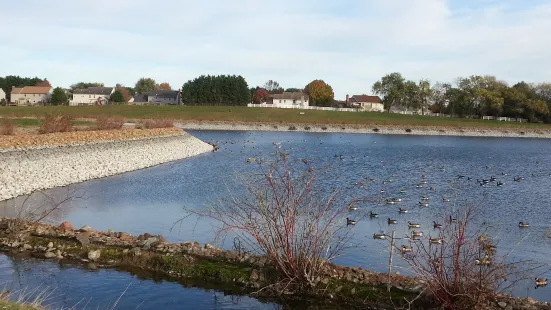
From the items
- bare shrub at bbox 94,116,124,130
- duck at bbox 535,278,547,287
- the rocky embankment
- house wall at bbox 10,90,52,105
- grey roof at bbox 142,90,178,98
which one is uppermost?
grey roof at bbox 142,90,178,98

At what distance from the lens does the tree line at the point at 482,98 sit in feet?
443

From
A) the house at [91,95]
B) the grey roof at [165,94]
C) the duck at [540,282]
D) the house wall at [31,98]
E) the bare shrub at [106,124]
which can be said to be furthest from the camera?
the grey roof at [165,94]

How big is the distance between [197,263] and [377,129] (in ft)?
335

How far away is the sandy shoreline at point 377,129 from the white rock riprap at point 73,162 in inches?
2322

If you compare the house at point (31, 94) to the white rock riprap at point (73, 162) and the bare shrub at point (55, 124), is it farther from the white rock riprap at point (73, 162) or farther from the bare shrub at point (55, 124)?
the bare shrub at point (55, 124)

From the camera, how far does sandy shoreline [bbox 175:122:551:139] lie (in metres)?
111

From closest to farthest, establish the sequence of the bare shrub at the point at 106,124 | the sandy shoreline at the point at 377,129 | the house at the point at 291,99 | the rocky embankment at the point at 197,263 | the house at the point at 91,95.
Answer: the rocky embankment at the point at 197,263 → the bare shrub at the point at 106,124 → the sandy shoreline at the point at 377,129 → the house at the point at 91,95 → the house at the point at 291,99

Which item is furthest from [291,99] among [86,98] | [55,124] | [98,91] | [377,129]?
[55,124]

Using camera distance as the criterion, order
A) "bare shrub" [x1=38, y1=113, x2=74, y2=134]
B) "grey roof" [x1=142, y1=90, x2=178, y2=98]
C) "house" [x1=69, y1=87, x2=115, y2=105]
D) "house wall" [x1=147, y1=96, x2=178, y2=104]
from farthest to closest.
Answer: "grey roof" [x1=142, y1=90, x2=178, y2=98] < "house wall" [x1=147, y1=96, x2=178, y2=104] < "house" [x1=69, y1=87, x2=115, y2=105] < "bare shrub" [x1=38, y1=113, x2=74, y2=134]

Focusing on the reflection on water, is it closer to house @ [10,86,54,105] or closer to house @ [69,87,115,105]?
house @ [69,87,115,105]

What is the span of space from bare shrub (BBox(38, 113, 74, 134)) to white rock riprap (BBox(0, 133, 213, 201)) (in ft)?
14.3

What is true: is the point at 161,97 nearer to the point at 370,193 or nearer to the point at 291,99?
the point at 291,99

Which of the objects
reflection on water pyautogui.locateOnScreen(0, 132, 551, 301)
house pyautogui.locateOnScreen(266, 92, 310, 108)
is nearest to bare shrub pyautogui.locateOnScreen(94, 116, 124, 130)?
reflection on water pyautogui.locateOnScreen(0, 132, 551, 301)

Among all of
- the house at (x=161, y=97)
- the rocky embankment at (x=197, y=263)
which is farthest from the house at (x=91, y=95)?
the rocky embankment at (x=197, y=263)
